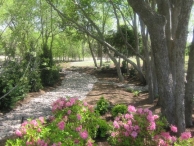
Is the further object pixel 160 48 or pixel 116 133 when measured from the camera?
pixel 160 48

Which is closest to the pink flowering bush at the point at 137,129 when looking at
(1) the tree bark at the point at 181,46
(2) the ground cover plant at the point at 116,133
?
(2) the ground cover plant at the point at 116,133

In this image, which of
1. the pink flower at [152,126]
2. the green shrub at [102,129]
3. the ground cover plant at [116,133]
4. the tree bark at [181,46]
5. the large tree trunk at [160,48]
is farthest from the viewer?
the green shrub at [102,129]

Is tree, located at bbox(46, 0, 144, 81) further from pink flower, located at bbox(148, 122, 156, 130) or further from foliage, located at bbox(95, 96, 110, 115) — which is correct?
pink flower, located at bbox(148, 122, 156, 130)

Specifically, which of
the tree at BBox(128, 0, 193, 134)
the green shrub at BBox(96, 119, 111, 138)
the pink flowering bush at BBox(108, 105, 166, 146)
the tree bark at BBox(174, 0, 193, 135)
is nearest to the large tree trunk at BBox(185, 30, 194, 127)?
the tree at BBox(128, 0, 193, 134)

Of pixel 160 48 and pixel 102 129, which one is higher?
pixel 160 48

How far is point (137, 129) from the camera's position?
324cm

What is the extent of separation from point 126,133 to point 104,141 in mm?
1728

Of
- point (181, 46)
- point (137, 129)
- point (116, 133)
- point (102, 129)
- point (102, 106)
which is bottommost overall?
point (102, 129)

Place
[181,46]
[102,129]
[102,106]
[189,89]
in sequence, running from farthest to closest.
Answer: [102,106]
[189,89]
[102,129]
[181,46]

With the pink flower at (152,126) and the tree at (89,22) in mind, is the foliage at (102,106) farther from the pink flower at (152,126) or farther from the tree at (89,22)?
the pink flower at (152,126)

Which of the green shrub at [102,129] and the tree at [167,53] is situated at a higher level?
the tree at [167,53]

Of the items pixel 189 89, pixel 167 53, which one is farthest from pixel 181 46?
pixel 189 89

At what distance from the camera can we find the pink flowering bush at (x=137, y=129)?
3.23 meters

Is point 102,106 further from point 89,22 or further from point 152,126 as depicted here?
point 89,22
